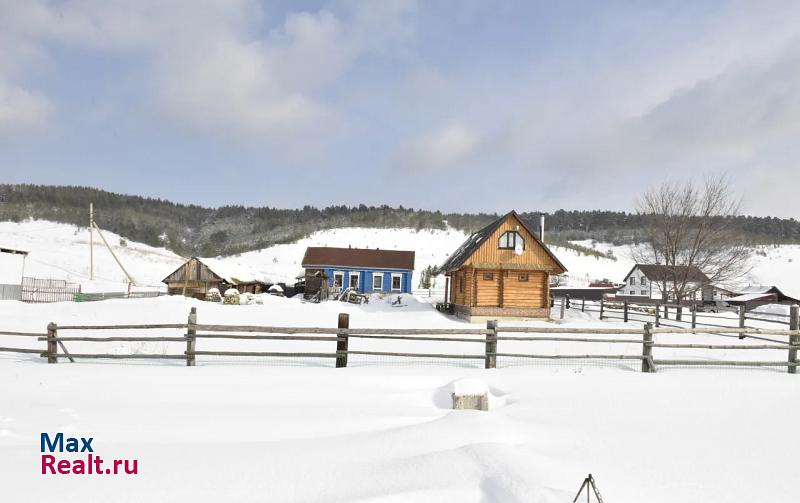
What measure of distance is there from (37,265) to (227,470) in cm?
7601

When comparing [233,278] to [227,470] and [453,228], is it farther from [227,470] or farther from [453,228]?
[453,228]

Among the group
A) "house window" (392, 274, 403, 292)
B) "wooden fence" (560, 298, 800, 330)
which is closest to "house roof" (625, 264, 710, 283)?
"wooden fence" (560, 298, 800, 330)

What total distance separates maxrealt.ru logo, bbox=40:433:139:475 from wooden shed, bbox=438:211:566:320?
22.0 metres

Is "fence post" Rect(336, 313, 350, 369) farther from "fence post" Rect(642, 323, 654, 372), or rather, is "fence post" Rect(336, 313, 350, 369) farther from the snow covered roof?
the snow covered roof

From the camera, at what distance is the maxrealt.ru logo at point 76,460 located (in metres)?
4.68

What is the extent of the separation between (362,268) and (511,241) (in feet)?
80.8

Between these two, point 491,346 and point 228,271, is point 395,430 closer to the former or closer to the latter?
point 491,346

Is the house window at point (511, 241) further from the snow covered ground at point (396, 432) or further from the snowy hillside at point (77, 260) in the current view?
the snowy hillside at point (77, 260)

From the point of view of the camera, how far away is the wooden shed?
26.0 m

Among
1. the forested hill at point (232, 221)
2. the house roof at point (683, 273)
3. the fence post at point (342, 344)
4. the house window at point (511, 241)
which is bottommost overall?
the fence post at point (342, 344)

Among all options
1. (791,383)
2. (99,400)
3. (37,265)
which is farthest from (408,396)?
(37,265)

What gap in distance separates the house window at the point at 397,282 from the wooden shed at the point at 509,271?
2258 cm

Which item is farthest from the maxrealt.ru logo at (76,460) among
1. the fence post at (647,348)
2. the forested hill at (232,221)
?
the forested hill at (232,221)

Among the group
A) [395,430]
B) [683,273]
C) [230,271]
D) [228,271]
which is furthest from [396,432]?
[230,271]
